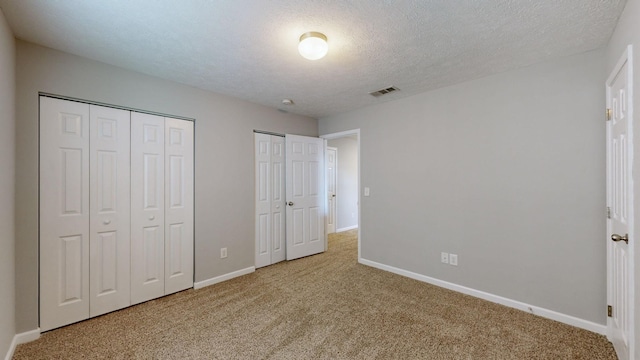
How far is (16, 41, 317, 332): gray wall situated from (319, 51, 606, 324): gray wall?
186 centimetres

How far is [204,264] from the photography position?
10.3 feet

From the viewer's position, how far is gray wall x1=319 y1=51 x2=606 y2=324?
220cm

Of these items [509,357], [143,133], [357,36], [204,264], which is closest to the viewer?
[509,357]

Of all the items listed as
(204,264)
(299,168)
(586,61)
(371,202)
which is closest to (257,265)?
(204,264)

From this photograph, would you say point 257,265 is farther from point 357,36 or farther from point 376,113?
point 357,36

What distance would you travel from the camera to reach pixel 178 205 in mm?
2961

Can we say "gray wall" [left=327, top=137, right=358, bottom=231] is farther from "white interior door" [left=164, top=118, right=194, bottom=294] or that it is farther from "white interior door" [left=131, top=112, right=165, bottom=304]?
"white interior door" [left=131, top=112, right=165, bottom=304]

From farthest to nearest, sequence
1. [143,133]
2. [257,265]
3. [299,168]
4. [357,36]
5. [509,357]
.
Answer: [299,168] → [257,265] → [143,133] → [357,36] → [509,357]

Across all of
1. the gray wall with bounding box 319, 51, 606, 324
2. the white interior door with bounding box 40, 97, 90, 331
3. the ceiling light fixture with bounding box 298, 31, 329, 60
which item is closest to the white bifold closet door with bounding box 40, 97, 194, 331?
the white interior door with bounding box 40, 97, 90, 331

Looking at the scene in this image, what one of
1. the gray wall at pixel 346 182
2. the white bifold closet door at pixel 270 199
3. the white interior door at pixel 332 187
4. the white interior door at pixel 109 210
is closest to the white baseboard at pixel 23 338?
the white interior door at pixel 109 210

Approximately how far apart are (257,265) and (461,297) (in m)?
2.61

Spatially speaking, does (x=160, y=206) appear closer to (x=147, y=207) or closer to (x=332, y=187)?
(x=147, y=207)

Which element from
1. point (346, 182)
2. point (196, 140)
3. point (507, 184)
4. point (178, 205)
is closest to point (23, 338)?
point (178, 205)

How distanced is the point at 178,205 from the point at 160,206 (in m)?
0.18
